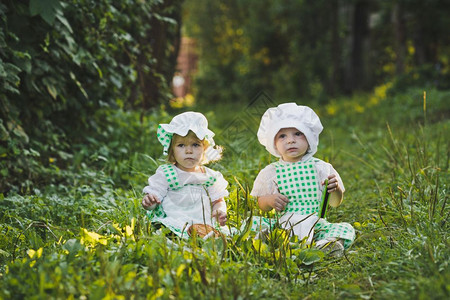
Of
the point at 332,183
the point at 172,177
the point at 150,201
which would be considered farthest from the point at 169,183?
the point at 332,183

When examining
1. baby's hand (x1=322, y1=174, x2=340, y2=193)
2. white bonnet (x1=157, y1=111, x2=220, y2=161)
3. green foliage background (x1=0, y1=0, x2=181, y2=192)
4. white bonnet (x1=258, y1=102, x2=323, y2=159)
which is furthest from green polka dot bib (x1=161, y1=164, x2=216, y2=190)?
green foliage background (x1=0, y1=0, x2=181, y2=192)

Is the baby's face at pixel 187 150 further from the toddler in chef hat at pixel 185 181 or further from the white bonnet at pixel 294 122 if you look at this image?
the white bonnet at pixel 294 122

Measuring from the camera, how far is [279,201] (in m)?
3.23

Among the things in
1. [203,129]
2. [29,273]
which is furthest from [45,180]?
[29,273]

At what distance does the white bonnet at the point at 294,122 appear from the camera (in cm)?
330

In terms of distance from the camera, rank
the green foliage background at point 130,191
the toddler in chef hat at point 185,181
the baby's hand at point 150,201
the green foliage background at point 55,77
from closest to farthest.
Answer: the green foliage background at point 130,191, the baby's hand at point 150,201, the toddler in chef hat at point 185,181, the green foliage background at point 55,77

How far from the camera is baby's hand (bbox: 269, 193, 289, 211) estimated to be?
3.23 metres

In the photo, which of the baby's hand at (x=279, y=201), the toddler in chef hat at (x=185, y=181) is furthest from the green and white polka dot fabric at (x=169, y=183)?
the baby's hand at (x=279, y=201)

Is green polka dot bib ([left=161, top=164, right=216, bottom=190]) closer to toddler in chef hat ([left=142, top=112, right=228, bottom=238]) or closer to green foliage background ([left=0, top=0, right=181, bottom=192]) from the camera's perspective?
toddler in chef hat ([left=142, top=112, right=228, bottom=238])

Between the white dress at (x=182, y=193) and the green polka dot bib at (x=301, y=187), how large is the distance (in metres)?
0.39

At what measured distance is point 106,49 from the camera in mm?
5199

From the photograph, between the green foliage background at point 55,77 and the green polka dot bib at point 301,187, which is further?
the green foliage background at point 55,77

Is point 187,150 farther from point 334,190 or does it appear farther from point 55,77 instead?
point 55,77

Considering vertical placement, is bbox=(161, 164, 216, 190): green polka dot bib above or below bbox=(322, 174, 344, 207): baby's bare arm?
above
